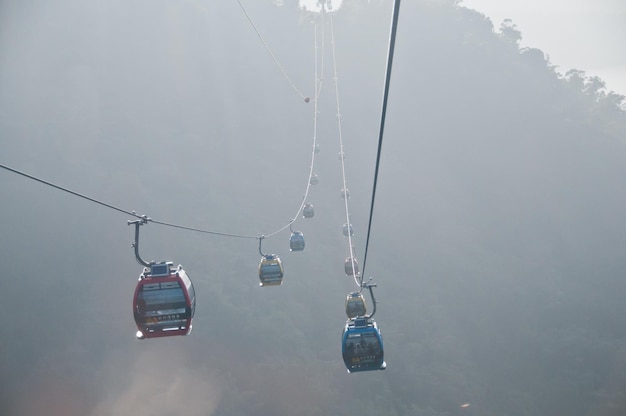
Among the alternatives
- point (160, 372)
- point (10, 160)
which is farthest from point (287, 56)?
point (160, 372)

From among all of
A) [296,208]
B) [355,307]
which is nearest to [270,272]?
[355,307]

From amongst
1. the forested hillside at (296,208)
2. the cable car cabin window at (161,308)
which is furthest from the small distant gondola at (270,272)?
the forested hillside at (296,208)

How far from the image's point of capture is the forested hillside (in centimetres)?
3888

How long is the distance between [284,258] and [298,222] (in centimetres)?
773

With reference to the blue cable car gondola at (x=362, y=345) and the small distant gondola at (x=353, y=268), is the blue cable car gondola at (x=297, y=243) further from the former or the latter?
the blue cable car gondola at (x=362, y=345)

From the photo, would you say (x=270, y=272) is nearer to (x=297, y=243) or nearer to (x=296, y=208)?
(x=297, y=243)

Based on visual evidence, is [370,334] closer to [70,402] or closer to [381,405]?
[381,405]

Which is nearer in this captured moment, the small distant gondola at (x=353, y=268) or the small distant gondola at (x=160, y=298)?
the small distant gondola at (x=160, y=298)

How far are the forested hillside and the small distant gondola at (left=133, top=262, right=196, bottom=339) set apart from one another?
27850 millimetres

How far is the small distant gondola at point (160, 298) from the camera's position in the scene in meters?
9.19

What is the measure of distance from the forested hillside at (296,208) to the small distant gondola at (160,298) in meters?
27.8

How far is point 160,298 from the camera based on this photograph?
30.2ft

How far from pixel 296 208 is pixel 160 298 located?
48410mm

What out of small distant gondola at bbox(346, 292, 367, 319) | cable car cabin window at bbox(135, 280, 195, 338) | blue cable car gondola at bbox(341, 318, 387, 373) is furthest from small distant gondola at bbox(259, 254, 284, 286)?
cable car cabin window at bbox(135, 280, 195, 338)
